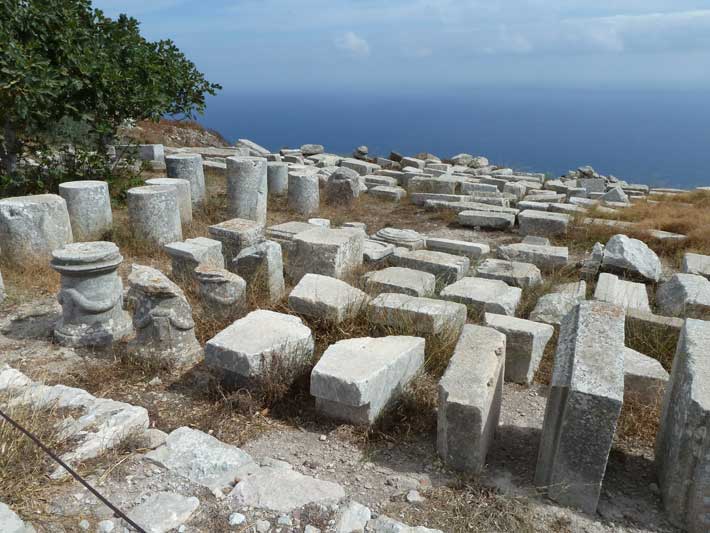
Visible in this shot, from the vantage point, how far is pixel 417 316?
15.9 ft

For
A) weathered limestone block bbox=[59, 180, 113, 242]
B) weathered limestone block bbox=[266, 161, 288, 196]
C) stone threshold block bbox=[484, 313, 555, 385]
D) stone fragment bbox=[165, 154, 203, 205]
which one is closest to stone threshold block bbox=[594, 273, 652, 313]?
stone threshold block bbox=[484, 313, 555, 385]

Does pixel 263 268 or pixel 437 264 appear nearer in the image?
pixel 263 268

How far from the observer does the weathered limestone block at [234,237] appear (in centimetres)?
666

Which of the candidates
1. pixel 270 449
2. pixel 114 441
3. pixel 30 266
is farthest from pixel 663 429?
pixel 30 266

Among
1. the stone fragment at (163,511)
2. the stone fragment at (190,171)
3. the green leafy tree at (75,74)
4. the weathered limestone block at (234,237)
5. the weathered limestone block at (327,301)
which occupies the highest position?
the green leafy tree at (75,74)

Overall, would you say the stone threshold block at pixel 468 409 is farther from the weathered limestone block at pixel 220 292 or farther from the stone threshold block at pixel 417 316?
the weathered limestone block at pixel 220 292

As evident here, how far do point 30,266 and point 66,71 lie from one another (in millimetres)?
3389

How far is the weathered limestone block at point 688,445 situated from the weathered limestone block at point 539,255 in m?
4.03

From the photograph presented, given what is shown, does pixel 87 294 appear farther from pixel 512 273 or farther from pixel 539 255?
pixel 539 255

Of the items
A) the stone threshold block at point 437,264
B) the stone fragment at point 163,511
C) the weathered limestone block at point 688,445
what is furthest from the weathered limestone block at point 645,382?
the stone fragment at point 163,511

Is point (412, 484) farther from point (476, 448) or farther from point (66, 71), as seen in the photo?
point (66, 71)

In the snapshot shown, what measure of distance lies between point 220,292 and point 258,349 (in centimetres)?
130

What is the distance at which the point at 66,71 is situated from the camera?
326 inches

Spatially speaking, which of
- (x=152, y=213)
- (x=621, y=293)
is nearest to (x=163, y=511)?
(x=621, y=293)
